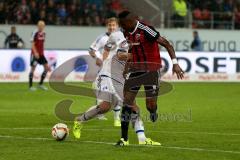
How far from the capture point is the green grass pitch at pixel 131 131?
11.8 metres

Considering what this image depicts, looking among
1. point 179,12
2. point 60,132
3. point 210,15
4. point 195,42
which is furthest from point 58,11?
point 60,132

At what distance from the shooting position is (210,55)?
33594mm

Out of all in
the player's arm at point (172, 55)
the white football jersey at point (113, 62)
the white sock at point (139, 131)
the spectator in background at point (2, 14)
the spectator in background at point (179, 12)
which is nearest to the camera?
the player's arm at point (172, 55)

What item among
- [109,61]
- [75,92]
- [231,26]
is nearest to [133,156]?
[109,61]

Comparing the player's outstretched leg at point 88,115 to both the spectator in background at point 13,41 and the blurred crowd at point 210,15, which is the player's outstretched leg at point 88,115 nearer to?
the spectator in background at point 13,41

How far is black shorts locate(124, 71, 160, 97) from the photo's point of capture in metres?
13.1

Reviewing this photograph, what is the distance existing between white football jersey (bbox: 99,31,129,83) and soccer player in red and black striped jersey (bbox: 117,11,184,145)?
1.05m

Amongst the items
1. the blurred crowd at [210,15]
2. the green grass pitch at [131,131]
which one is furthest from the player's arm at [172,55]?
the blurred crowd at [210,15]

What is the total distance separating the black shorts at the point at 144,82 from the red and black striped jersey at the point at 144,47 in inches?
4.8

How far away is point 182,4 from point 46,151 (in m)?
27.0

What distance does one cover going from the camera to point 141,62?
514 inches

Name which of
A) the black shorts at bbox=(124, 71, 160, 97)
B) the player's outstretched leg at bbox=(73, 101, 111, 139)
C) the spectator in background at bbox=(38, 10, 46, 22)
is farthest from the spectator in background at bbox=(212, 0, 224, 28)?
the black shorts at bbox=(124, 71, 160, 97)

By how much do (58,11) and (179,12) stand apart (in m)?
6.50

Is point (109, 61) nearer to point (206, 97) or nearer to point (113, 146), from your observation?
point (113, 146)
